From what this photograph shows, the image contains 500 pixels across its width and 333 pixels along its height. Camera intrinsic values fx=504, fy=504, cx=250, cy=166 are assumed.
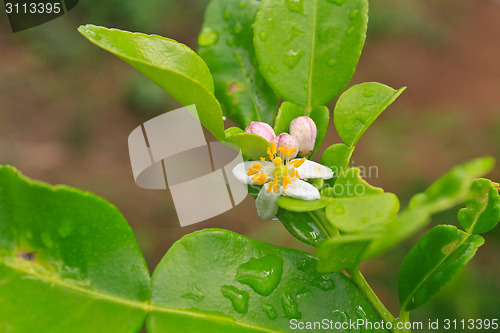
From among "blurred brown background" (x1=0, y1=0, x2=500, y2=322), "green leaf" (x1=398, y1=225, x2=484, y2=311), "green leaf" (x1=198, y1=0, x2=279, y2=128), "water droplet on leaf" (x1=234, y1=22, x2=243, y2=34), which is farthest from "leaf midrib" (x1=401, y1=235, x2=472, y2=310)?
"blurred brown background" (x1=0, y1=0, x2=500, y2=322)

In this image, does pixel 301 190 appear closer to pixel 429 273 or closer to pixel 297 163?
pixel 297 163

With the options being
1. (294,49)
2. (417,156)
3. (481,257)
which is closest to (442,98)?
(417,156)

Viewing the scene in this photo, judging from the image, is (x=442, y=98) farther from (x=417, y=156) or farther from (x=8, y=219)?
(x=8, y=219)

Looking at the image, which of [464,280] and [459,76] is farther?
[459,76]

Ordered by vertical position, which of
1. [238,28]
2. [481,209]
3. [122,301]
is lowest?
[122,301]

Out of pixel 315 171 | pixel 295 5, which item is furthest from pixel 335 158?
pixel 295 5

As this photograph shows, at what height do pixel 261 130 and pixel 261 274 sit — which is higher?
pixel 261 130
